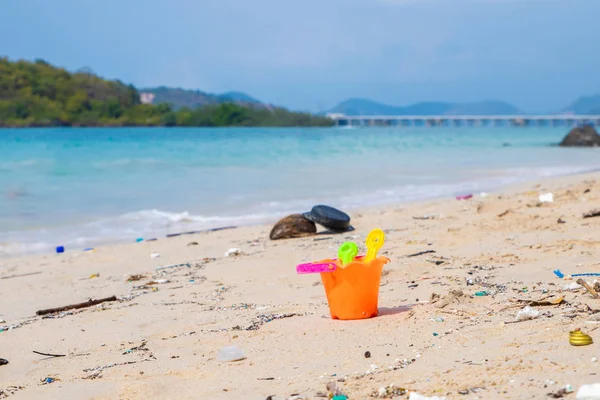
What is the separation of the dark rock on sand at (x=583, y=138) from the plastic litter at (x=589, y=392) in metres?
32.3

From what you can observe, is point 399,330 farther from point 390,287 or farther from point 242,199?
point 242,199

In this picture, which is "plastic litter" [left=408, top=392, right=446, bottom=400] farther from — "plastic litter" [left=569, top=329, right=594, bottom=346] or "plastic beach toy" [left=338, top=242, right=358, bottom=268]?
"plastic beach toy" [left=338, top=242, right=358, bottom=268]

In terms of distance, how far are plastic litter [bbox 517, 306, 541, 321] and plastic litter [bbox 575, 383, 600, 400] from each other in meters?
1.21

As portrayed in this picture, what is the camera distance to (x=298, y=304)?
15.3 ft

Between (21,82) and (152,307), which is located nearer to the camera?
(152,307)

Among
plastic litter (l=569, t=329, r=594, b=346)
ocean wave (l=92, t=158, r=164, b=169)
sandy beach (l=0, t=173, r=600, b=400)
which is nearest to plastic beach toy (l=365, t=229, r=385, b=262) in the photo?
sandy beach (l=0, t=173, r=600, b=400)

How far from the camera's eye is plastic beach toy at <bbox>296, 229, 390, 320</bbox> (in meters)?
4.05

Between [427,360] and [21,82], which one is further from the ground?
[21,82]

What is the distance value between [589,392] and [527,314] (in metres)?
1.29

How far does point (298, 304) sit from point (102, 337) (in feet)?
4.00

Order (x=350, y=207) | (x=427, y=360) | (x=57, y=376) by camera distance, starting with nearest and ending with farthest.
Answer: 1. (x=427, y=360)
2. (x=57, y=376)
3. (x=350, y=207)

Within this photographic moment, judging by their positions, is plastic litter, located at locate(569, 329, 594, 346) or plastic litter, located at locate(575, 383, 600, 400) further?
plastic litter, located at locate(569, 329, 594, 346)

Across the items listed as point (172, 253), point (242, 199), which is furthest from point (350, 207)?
point (172, 253)

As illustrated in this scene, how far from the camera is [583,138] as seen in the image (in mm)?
32625
